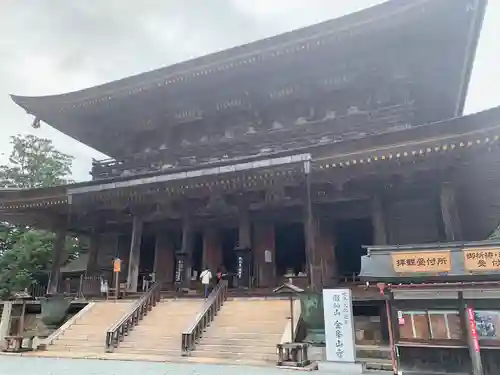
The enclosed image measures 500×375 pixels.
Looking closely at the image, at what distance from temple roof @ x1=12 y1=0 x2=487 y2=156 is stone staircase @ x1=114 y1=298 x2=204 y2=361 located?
8568 millimetres

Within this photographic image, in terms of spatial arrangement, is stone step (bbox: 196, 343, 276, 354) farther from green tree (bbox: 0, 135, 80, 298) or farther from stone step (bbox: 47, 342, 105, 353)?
green tree (bbox: 0, 135, 80, 298)

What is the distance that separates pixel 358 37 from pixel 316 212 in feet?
20.7

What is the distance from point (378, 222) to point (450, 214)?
7.19 feet

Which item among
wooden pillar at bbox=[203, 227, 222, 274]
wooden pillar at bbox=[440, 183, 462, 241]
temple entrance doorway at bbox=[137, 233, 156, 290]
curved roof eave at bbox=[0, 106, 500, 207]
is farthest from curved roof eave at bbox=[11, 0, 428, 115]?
temple entrance doorway at bbox=[137, 233, 156, 290]

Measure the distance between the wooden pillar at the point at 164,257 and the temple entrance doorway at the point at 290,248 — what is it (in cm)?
481

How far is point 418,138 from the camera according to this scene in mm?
10531

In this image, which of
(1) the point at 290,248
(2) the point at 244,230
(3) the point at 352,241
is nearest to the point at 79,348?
(2) the point at 244,230

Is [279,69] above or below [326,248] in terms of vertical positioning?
above

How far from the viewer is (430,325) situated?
7121mm

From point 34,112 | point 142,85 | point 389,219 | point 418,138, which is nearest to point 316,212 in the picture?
point 389,219

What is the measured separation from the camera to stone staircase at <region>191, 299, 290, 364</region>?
9570 mm

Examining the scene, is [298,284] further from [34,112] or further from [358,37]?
[34,112]

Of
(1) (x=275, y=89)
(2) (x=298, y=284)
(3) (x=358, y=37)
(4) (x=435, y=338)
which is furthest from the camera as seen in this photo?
(1) (x=275, y=89)

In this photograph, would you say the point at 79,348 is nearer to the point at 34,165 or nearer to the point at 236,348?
the point at 236,348
